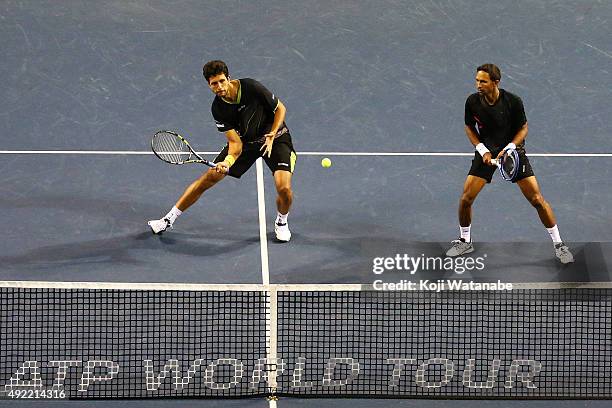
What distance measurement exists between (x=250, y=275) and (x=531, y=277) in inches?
90.6

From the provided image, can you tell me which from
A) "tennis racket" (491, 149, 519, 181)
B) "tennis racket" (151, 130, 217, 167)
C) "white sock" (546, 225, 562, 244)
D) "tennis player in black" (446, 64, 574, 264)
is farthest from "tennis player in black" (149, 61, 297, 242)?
"white sock" (546, 225, 562, 244)

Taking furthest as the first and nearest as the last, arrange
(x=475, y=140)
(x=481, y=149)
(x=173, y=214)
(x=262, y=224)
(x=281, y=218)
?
1. (x=262, y=224)
2. (x=173, y=214)
3. (x=281, y=218)
4. (x=475, y=140)
5. (x=481, y=149)

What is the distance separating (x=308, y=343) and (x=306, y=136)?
4.06 meters

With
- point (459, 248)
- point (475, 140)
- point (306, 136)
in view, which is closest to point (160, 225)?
point (306, 136)

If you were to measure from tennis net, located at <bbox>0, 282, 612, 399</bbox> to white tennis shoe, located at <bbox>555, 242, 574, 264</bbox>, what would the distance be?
38 centimetres

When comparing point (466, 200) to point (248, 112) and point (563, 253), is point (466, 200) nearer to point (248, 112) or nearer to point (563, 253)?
point (563, 253)

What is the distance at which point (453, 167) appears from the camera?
1237 cm

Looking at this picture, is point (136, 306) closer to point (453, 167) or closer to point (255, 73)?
point (453, 167)

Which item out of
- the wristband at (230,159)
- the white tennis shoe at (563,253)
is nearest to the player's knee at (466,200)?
the white tennis shoe at (563,253)

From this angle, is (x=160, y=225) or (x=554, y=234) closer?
(x=554, y=234)

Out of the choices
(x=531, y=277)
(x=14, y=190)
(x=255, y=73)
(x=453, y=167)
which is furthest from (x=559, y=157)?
(x=14, y=190)

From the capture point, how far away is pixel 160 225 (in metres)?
11.1

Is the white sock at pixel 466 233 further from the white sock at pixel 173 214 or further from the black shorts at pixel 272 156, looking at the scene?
the white sock at pixel 173 214

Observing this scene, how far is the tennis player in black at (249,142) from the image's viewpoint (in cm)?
1070
